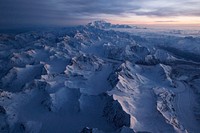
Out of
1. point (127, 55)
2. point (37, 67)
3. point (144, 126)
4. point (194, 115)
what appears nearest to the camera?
point (144, 126)

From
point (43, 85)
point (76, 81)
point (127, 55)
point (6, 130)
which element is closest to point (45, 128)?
point (6, 130)

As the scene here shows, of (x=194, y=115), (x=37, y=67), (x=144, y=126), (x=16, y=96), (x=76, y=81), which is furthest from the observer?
(x=37, y=67)

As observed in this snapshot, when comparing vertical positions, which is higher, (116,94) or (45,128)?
(116,94)

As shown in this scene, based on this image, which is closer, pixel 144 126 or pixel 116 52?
pixel 144 126

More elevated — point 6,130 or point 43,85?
point 43,85

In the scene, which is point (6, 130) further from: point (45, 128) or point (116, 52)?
point (116, 52)

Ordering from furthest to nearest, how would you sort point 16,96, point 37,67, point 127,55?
1. point 127,55
2. point 37,67
3. point 16,96

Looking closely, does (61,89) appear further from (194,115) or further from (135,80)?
(194,115)

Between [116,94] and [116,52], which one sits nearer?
[116,94]

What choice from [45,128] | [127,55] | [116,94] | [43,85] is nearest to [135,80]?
[116,94]
